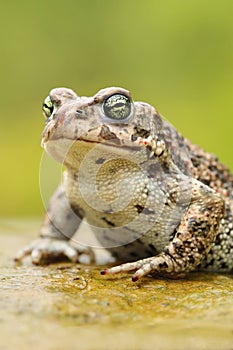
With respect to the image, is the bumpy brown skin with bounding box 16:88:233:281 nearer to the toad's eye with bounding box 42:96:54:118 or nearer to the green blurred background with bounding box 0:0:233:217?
the toad's eye with bounding box 42:96:54:118

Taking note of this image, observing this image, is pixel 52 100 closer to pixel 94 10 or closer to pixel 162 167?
pixel 162 167

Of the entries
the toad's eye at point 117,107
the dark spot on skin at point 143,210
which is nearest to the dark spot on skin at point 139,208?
the dark spot on skin at point 143,210

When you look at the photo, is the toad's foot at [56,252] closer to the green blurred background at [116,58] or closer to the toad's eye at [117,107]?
the toad's eye at [117,107]

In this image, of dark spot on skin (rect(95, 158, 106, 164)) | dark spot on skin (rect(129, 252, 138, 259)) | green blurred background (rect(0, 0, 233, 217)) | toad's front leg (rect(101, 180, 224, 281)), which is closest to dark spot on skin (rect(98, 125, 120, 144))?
dark spot on skin (rect(95, 158, 106, 164))

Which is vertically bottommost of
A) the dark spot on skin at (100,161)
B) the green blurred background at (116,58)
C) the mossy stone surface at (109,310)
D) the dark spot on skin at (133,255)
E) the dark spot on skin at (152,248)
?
the mossy stone surface at (109,310)

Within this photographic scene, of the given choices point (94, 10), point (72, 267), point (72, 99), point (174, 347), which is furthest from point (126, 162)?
point (94, 10)
